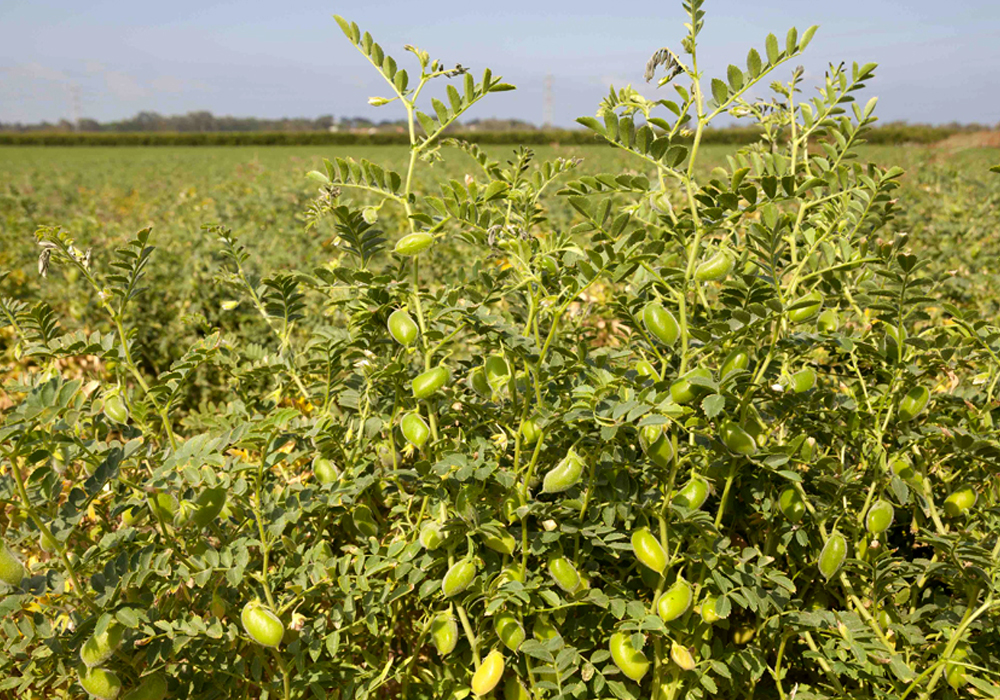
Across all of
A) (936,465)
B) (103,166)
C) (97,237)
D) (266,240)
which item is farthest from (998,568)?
(103,166)

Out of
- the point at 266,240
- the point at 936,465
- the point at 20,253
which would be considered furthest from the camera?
the point at 266,240

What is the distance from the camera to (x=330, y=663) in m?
1.34

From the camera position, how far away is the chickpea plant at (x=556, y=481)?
1211mm

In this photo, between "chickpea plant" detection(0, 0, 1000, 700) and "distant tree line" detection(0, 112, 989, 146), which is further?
"distant tree line" detection(0, 112, 989, 146)

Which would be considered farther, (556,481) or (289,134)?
(289,134)

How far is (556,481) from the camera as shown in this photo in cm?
118

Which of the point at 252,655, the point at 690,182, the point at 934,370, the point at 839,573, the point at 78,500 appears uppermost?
the point at 690,182

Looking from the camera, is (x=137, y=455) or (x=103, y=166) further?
(x=103, y=166)

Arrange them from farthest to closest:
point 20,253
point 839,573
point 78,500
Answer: point 20,253 → point 839,573 → point 78,500

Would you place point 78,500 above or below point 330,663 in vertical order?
above

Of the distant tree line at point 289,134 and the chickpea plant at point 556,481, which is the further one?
the distant tree line at point 289,134

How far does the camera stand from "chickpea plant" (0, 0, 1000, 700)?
3.97 ft

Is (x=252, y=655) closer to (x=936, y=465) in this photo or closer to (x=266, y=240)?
(x=936, y=465)

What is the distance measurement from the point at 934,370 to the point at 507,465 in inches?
36.4
